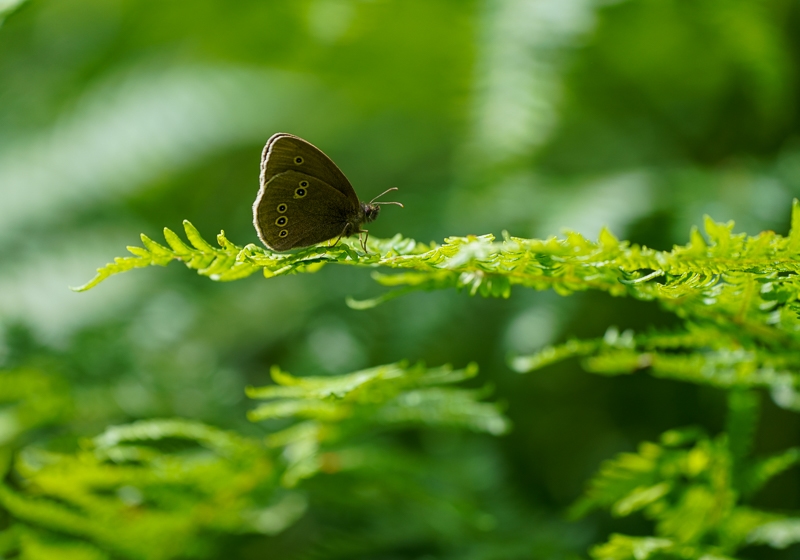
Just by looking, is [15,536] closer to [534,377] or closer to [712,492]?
[712,492]

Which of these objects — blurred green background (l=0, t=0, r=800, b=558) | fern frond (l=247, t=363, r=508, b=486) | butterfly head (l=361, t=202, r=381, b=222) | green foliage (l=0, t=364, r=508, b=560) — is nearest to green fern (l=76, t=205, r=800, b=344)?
fern frond (l=247, t=363, r=508, b=486)

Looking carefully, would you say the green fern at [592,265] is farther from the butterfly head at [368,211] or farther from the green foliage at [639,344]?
the butterfly head at [368,211]

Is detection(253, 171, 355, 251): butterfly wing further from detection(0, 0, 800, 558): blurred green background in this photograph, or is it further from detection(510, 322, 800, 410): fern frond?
detection(0, 0, 800, 558): blurred green background

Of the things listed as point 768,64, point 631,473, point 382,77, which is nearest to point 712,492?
point 631,473

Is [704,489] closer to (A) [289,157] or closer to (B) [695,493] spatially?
(B) [695,493]

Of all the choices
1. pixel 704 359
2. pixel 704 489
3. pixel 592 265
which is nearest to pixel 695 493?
pixel 704 489

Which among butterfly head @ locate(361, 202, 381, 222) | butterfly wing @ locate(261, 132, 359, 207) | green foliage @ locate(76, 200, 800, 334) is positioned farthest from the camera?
butterfly head @ locate(361, 202, 381, 222)
